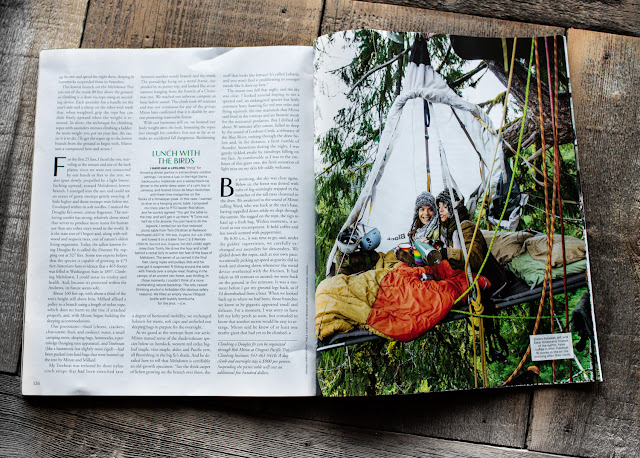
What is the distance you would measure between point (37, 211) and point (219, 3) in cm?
36

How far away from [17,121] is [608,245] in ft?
2.52

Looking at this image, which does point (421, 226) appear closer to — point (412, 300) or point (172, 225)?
point (412, 300)

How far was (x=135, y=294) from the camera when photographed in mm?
613

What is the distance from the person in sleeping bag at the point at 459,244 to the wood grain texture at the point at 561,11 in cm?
25

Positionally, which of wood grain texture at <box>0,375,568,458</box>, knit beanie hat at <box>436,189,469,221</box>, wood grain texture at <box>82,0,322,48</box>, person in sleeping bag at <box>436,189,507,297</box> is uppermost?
wood grain texture at <box>82,0,322,48</box>

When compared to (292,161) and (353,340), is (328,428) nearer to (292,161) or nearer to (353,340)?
(353,340)

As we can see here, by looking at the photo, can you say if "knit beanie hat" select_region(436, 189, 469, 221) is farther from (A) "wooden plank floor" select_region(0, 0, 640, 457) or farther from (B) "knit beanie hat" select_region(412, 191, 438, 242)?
(A) "wooden plank floor" select_region(0, 0, 640, 457)

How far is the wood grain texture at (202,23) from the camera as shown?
643 millimetres

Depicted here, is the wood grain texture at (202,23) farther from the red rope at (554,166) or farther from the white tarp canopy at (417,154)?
the red rope at (554,166)

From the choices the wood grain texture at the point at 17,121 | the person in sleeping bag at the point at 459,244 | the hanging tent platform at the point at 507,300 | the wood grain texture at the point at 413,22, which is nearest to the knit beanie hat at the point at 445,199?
the person in sleeping bag at the point at 459,244

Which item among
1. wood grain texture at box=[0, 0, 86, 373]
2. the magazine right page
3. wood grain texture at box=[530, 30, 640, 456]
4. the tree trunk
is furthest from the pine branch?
wood grain texture at box=[0, 0, 86, 373]

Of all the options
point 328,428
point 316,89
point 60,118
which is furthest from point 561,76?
point 60,118

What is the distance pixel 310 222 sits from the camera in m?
0.61

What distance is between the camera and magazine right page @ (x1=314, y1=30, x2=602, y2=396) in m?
0.58
